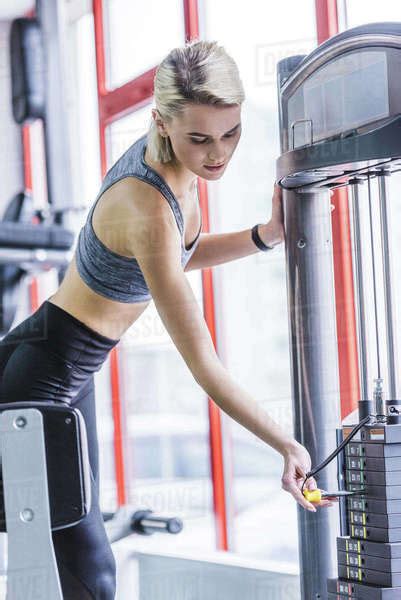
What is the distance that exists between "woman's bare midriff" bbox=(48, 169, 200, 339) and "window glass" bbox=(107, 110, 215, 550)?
16cm

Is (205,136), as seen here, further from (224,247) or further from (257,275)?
(257,275)

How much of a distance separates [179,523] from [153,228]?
985mm

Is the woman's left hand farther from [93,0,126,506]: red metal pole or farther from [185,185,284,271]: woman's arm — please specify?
[93,0,126,506]: red metal pole

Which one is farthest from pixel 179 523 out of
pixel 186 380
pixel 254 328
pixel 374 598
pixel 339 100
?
pixel 339 100

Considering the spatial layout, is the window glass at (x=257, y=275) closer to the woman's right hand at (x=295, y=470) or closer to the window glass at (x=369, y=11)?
the window glass at (x=369, y=11)

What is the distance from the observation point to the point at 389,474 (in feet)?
4.33

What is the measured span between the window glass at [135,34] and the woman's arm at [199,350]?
47 centimetres

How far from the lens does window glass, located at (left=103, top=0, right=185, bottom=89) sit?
1.61 meters

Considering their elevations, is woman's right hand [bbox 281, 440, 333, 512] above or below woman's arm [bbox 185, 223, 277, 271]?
below

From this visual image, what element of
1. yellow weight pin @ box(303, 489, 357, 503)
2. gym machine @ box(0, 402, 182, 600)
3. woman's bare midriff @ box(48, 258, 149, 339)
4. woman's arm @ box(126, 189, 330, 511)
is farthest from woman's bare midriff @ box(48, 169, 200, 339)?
yellow weight pin @ box(303, 489, 357, 503)

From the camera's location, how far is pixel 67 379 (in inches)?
58.1

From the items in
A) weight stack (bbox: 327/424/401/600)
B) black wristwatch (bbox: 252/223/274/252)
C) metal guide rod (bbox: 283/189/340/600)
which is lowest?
weight stack (bbox: 327/424/401/600)

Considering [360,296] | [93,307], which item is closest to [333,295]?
[360,296]

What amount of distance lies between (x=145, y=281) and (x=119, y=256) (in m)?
0.06
